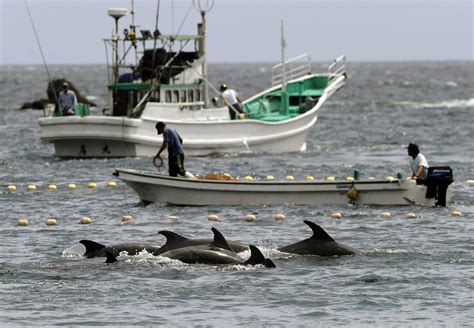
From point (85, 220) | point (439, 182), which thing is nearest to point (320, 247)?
point (439, 182)

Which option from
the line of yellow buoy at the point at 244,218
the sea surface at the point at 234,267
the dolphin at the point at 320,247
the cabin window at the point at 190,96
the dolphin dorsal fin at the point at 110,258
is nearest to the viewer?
the sea surface at the point at 234,267

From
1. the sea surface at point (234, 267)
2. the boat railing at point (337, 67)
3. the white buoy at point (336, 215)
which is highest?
the boat railing at point (337, 67)

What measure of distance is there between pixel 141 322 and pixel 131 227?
26.4 ft

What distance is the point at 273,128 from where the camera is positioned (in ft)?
120

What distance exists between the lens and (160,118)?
34500 mm

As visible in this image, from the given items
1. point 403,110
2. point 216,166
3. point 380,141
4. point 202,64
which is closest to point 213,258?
point 216,166

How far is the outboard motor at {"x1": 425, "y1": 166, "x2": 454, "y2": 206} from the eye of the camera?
79.6 feet

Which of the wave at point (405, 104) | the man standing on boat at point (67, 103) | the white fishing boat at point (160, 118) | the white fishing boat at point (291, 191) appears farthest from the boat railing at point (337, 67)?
the wave at point (405, 104)

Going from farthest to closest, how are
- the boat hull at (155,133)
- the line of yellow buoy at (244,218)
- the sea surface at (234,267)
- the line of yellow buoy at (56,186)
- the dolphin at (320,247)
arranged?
the boat hull at (155,133), the line of yellow buoy at (56,186), the line of yellow buoy at (244,218), the dolphin at (320,247), the sea surface at (234,267)

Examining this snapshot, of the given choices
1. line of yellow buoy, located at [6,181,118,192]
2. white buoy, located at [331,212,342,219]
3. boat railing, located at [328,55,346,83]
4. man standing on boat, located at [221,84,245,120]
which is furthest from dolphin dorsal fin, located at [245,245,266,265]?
boat railing, located at [328,55,346,83]

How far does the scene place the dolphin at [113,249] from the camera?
19.4 m

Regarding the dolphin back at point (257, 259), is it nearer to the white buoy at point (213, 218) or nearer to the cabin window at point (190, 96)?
the white buoy at point (213, 218)

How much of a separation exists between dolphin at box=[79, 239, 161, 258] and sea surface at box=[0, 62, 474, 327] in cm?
28

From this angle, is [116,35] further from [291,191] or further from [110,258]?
[110,258]
